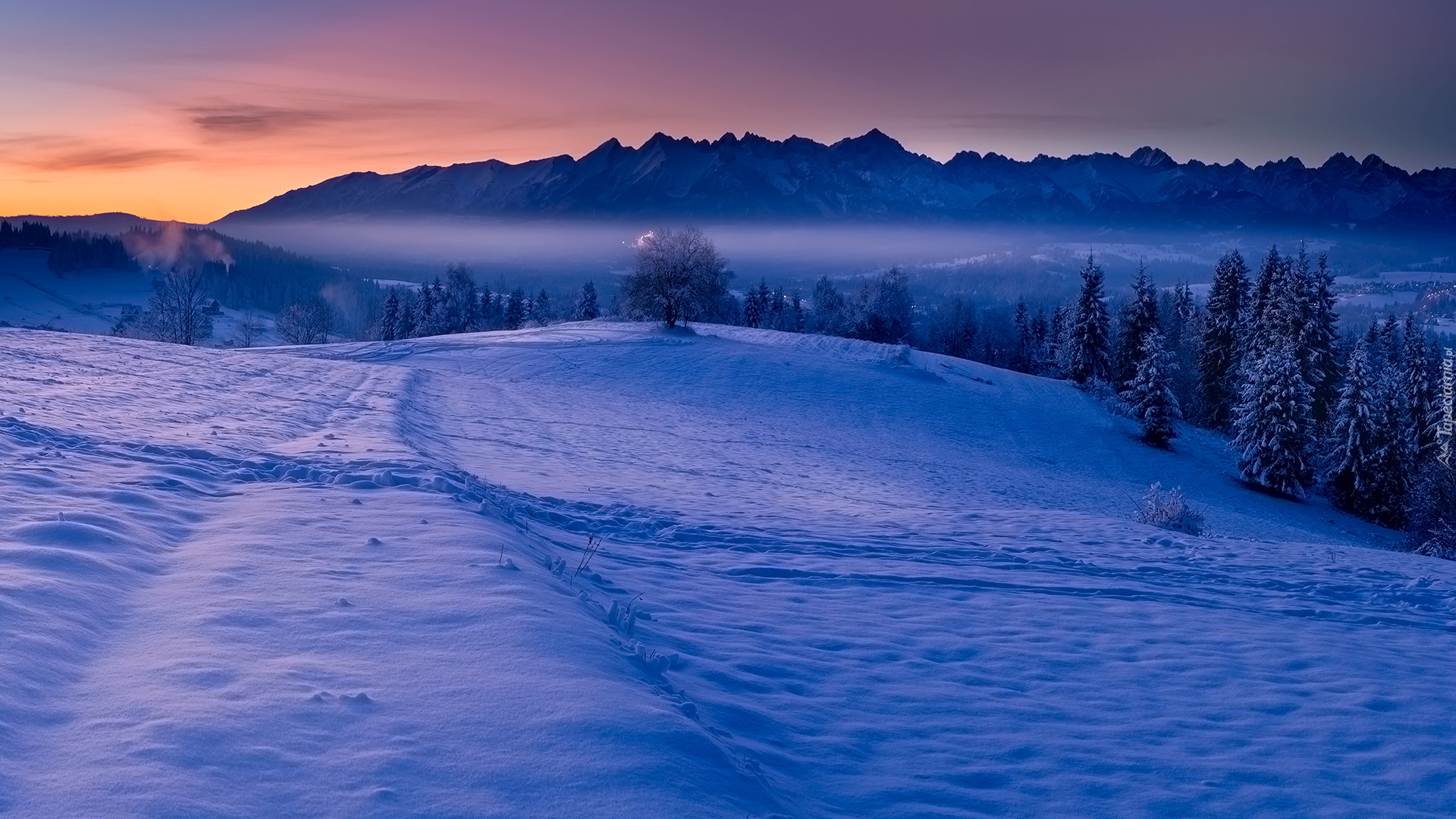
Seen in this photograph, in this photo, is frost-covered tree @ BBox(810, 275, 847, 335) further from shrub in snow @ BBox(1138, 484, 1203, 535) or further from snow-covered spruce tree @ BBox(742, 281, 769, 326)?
shrub in snow @ BBox(1138, 484, 1203, 535)

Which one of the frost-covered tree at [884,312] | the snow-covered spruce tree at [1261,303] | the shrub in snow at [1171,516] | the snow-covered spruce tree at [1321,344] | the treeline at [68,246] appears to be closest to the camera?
the shrub in snow at [1171,516]

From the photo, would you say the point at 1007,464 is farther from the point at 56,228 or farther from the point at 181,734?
the point at 56,228

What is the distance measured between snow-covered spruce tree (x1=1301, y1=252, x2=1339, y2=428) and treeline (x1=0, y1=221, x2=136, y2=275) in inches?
7101

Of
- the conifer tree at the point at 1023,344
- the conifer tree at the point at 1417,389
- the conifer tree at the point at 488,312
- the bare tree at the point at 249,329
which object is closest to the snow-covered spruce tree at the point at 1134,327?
the conifer tree at the point at 1417,389

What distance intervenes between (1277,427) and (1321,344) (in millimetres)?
11952

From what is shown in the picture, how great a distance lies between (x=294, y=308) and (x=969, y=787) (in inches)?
3689

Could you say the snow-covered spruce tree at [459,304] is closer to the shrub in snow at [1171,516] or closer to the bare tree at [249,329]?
the bare tree at [249,329]

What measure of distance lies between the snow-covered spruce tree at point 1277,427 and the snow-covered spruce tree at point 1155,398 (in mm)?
3624

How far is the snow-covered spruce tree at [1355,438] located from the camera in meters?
44.1

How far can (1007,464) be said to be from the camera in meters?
36.1

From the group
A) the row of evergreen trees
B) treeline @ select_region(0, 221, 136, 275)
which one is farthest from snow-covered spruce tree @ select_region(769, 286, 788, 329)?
treeline @ select_region(0, 221, 136, 275)

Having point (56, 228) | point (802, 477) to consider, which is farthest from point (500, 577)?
point (56, 228)

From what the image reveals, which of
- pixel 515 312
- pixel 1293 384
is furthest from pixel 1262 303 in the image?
pixel 515 312

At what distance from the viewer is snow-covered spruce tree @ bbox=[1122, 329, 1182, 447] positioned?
4766cm
